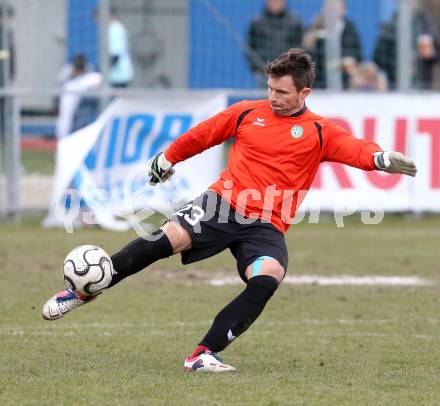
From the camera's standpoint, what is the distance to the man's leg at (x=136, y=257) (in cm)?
Answer: 679

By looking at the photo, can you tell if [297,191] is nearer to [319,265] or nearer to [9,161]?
[319,265]

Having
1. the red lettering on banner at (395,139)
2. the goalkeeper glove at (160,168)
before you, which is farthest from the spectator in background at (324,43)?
the goalkeeper glove at (160,168)

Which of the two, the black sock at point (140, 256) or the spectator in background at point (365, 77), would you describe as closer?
the black sock at point (140, 256)

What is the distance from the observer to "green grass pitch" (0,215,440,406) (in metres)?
6.05

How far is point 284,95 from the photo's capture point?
22.5ft

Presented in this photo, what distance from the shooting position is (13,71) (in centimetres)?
1579

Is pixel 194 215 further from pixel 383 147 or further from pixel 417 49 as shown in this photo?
pixel 417 49

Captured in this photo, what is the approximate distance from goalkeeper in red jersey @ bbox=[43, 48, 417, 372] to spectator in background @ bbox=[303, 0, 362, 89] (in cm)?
950

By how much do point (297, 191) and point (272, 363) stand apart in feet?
3.40

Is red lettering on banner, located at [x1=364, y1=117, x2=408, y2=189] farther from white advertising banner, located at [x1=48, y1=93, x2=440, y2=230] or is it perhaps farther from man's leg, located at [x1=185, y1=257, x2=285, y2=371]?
man's leg, located at [x1=185, y1=257, x2=285, y2=371]

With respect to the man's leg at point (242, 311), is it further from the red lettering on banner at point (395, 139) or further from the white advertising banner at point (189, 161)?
the red lettering on banner at point (395, 139)

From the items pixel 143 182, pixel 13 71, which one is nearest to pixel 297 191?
pixel 143 182

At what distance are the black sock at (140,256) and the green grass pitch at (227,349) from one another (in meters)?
0.55

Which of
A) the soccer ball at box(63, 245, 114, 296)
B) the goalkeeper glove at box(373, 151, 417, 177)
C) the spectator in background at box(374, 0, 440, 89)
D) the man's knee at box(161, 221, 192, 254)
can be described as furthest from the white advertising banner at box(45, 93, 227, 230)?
the goalkeeper glove at box(373, 151, 417, 177)
